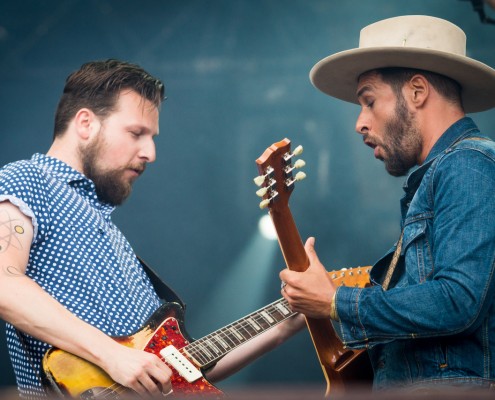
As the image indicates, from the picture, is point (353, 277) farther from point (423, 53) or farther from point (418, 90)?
point (423, 53)

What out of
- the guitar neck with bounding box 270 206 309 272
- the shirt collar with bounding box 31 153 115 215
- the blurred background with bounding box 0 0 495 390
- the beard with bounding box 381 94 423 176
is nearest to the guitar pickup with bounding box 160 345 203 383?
the guitar neck with bounding box 270 206 309 272

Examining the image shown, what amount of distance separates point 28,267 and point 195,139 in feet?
10.6

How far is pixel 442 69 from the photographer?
276 centimetres

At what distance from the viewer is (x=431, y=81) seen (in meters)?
2.77

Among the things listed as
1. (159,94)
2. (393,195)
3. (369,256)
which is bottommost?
(369,256)

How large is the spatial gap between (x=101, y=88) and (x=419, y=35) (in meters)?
1.41

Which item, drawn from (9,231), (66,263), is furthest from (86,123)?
(9,231)

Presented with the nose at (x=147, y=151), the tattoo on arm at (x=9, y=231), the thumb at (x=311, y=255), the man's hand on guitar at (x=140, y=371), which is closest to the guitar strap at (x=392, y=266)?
the thumb at (x=311, y=255)

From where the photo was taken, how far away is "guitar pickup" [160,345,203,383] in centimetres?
252

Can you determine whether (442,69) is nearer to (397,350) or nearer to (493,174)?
(493,174)

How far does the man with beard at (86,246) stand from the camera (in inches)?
91.1

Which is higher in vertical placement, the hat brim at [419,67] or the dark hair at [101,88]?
the dark hair at [101,88]

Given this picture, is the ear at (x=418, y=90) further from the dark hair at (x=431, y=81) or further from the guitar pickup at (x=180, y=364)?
the guitar pickup at (x=180, y=364)

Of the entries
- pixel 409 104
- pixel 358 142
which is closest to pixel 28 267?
pixel 409 104
